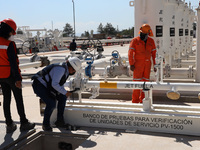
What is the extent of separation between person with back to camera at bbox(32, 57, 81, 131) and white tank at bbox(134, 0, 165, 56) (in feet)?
10.9

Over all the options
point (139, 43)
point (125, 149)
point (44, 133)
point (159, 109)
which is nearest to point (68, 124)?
point (44, 133)

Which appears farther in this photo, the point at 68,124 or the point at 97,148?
the point at 68,124

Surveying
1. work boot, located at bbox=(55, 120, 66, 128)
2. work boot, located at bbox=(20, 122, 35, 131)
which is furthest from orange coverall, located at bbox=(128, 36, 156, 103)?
work boot, located at bbox=(20, 122, 35, 131)

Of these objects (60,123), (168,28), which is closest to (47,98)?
(60,123)

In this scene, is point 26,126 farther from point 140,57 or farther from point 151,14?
point 151,14

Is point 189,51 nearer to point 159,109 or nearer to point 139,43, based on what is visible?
point 139,43

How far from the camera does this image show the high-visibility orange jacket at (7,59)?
12.4 feet

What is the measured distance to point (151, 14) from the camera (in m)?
6.55

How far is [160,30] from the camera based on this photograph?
22.0ft

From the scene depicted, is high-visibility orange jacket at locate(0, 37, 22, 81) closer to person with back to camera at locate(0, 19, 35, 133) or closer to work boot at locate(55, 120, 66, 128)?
person with back to camera at locate(0, 19, 35, 133)

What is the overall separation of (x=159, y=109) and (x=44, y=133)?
187 centimetres

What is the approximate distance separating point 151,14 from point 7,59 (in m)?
4.05

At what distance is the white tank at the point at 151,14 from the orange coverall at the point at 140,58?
59.8 inches

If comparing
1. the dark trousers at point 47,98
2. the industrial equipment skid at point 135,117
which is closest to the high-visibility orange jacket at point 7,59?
the dark trousers at point 47,98
